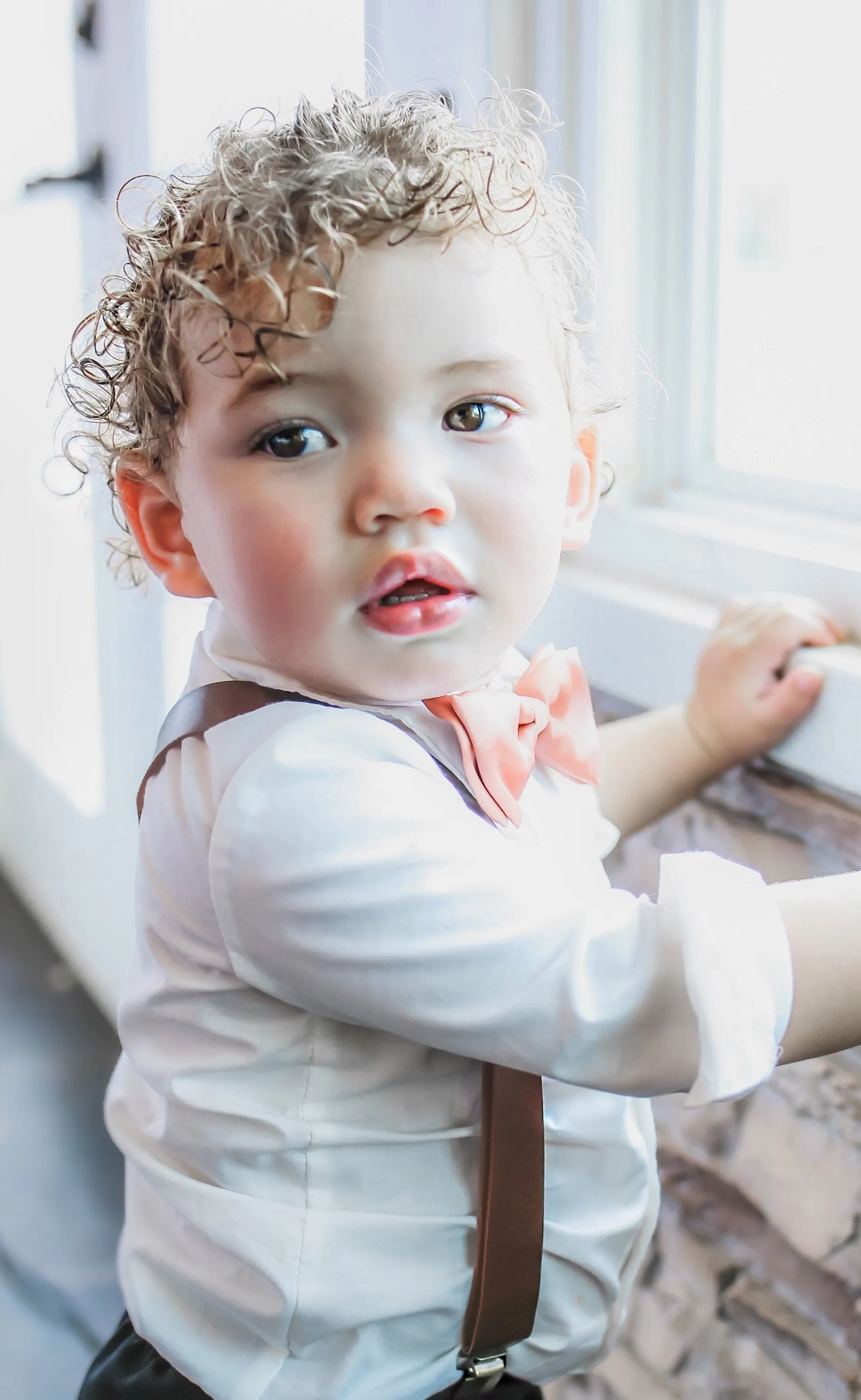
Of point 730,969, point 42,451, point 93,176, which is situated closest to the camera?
point 730,969

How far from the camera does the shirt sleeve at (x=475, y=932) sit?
62 cm

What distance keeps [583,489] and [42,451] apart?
1.04 m

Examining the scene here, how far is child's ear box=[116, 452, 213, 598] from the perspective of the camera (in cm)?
81

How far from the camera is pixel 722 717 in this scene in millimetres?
922

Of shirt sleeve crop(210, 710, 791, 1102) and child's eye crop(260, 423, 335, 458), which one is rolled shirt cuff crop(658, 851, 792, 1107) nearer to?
shirt sleeve crop(210, 710, 791, 1102)

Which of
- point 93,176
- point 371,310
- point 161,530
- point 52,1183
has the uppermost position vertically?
point 93,176

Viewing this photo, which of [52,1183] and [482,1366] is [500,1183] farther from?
[52,1183]

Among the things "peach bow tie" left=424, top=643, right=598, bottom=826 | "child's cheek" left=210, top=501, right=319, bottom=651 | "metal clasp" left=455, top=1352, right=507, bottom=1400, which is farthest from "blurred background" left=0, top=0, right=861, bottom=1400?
"child's cheek" left=210, top=501, right=319, bottom=651

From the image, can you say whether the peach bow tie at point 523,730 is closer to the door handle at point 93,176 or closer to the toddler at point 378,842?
the toddler at point 378,842

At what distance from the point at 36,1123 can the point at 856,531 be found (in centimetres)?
120

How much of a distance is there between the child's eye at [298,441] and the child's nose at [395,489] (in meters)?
0.03

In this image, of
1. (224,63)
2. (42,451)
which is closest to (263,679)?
(224,63)

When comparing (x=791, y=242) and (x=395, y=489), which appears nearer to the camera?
(x=395, y=489)

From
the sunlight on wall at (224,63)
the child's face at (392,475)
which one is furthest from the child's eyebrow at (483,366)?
the sunlight on wall at (224,63)
